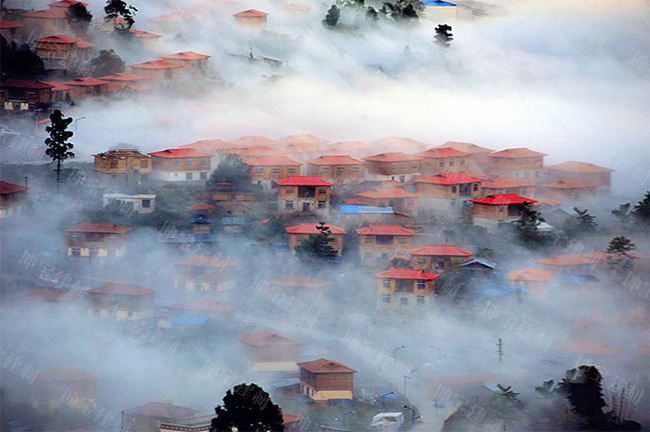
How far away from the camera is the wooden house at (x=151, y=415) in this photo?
1155 cm

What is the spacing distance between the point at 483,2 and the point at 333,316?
16230 millimetres

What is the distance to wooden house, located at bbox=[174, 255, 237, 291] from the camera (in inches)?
584

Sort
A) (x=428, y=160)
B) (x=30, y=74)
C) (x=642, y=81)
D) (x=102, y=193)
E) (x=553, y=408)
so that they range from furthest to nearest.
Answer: (x=642, y=81) < (x=30, y=74) < (x=428, y=160) < (x=102, y=193) < (x=553, y=408)

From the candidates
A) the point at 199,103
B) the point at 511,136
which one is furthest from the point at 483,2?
the point at 199,103

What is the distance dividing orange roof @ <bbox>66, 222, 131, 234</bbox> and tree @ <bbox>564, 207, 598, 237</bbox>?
6501 mm

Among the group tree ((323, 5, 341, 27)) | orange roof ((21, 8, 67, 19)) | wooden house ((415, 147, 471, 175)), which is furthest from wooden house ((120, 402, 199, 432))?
tree ((323, 5, 341, 27))

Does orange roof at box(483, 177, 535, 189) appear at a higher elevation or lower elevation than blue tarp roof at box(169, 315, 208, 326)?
higher

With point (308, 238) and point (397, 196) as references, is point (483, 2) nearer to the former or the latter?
point (397, 196)

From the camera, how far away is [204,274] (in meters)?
14.9

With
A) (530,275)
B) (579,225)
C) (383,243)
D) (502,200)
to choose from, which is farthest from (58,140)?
(579,225)

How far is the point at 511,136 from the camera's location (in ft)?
73.5

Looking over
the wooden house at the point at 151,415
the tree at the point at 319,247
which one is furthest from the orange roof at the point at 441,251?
the wooden house at the point at 151,415

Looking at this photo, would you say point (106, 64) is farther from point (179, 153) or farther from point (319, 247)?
point (319, 247)

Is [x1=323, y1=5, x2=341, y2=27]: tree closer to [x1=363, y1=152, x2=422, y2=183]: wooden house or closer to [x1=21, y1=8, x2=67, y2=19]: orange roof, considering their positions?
[x1=21, y1=8, x2=67, y2=19]: orange roof
